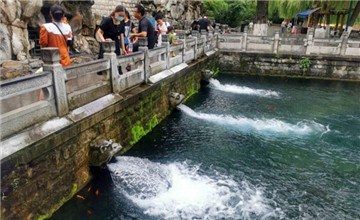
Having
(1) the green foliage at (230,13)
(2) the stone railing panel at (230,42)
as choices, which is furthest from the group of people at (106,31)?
(1) the green foliage at (230,13)

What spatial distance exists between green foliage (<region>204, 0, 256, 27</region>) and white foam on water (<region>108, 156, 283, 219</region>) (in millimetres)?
28348

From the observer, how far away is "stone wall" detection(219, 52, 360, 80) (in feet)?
55.1

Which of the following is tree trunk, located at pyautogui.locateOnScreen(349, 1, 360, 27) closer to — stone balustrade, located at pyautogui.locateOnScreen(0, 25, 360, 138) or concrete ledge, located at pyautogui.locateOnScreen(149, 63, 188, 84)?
stone balustrade, located at pyautogui.locateOnScreen(0, 25, 360, 138)

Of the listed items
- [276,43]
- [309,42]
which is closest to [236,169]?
[276,43]

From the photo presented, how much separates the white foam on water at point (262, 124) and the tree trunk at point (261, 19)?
1301 centimetres

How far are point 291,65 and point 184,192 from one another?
47.4 ft

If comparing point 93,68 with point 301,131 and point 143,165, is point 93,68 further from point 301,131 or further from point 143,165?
point 301,131

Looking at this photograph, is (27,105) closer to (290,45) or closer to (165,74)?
(165,74)

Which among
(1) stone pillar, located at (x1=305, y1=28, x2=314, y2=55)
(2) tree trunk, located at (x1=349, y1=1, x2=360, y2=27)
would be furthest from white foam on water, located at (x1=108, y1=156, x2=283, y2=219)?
(2) tree trunk, located at (x1=349, y1=1, x2=360, y2=27)

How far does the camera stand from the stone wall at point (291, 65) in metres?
16.8

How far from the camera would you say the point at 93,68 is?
5.61m

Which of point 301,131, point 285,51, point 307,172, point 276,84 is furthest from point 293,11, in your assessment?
point 307,172

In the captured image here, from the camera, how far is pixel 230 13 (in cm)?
3169

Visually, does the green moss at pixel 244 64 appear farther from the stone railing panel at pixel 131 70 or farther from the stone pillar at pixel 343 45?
the stone railing panel at pixel 131 70
